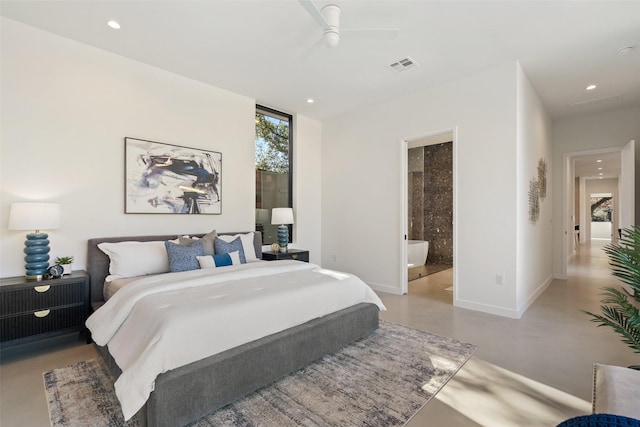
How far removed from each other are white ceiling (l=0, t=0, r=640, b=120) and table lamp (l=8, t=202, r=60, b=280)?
5.82 feet

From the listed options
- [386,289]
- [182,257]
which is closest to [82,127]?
[182,257]

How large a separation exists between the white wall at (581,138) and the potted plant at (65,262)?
764 cm

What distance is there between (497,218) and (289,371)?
308 cm

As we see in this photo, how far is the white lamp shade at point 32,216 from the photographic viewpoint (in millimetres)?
2610

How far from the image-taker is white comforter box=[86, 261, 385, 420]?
1.67 metres

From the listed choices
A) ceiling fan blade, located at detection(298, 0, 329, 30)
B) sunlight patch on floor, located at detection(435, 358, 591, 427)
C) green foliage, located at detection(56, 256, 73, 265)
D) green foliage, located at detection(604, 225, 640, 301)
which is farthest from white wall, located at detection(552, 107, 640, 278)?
green foliage, located at detection(56, 256, 73, 265)

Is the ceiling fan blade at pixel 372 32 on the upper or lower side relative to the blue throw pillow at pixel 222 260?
upper

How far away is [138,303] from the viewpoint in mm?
2125

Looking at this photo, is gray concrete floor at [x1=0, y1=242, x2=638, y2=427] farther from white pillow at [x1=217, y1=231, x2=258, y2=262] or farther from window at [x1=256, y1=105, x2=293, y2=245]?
window at [x1=256, y1=105, x2=293, y2=245]

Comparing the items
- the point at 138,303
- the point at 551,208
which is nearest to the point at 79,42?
the point at 138,303

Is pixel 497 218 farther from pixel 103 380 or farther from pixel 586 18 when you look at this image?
pixel 103 380

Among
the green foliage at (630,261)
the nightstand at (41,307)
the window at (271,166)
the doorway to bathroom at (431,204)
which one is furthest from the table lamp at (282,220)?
the green foliage at (630,261)

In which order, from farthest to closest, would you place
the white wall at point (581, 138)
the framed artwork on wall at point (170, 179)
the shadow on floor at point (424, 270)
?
the shadow on floor at point (424, 270), the white wall at point (581, 138), the framed artwork on wall at point (170, 179)

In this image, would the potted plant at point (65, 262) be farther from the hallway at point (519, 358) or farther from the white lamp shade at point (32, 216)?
the hallway at point (519, 358)
